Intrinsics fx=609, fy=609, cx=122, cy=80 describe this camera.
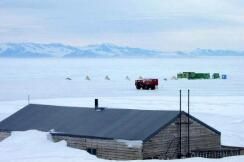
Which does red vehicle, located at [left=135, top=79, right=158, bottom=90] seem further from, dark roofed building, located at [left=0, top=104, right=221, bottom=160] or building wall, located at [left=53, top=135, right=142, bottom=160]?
building wall, located at [left=53, top=135, right=142, bottom=160]

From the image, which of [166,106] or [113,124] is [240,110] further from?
[113,124]

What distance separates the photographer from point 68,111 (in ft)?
101

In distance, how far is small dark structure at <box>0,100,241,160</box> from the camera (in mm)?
24531

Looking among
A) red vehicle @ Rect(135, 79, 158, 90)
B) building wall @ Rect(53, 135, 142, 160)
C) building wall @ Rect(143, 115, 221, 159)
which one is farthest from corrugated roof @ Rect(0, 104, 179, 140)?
→ red vehicle @ Rect(135, 79, 158, 90)

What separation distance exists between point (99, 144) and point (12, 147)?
4.12 meters

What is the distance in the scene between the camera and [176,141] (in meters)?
25.5

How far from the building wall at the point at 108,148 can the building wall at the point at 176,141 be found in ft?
1.78

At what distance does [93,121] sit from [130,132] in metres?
3.27

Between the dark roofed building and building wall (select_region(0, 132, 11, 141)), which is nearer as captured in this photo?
the dark roofed building

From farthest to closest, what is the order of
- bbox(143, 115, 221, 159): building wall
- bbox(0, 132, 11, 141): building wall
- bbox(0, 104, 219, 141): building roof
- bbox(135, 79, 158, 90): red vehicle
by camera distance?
bbox(135, 79, 158, 90): red vehicle, bbox(0, 132, 11, 141): building wall, bbox(0, 104, 219, 141): building roof, bbox(143, 115, 221, 159): building wall

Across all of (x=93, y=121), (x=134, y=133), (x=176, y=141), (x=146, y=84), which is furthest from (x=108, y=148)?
(x=146, y=84)

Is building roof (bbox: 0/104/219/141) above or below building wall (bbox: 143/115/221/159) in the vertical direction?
above

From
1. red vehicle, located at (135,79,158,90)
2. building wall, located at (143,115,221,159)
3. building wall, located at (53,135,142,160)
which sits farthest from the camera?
red vehicle, located at (135,79,158,90)

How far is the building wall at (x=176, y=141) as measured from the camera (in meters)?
24.4
